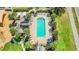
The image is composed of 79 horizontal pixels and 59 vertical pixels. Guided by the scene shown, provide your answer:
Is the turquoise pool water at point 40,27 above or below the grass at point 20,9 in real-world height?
below

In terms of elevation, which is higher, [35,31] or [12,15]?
[12,15]

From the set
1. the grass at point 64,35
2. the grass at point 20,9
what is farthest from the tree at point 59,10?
the grass at point 20,9

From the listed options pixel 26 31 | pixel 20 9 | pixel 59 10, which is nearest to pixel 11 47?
pixel 26 31

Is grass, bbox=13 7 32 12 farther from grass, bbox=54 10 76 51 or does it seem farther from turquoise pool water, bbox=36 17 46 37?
grass, bbox=54 10 76 51

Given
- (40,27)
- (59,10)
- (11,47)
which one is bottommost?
(11,47)

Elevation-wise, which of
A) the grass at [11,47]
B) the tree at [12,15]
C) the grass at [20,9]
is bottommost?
the grass at [11,47]

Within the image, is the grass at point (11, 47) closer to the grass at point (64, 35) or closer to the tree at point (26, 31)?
the tree at point (26, 31)

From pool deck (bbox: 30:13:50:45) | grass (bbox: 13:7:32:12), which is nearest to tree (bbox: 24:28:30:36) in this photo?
pool deck (bbox: 30:13:50:45)

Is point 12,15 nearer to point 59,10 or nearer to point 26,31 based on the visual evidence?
point 26,31

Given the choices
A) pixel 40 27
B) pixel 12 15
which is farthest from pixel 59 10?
pixel 12 15
